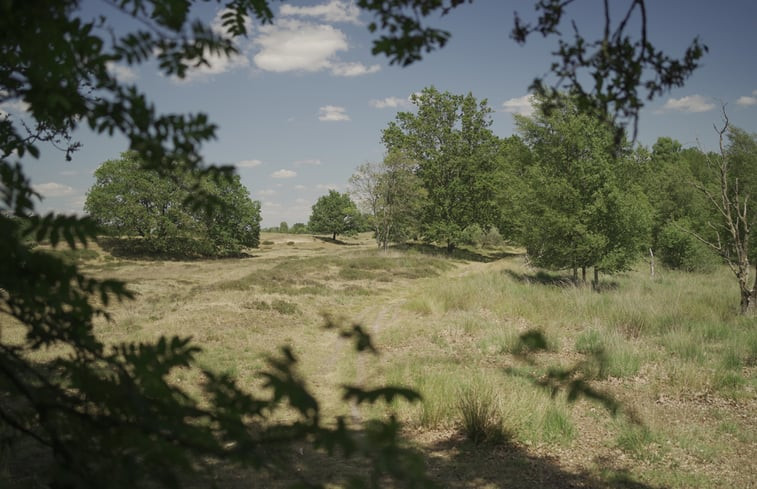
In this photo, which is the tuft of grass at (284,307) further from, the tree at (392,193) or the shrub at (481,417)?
the tree at (392,193)

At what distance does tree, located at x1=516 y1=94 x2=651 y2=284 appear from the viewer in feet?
59.8

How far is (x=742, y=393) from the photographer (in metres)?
7.96

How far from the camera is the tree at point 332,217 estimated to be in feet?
260

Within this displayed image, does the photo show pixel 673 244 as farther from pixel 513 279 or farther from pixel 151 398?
pixel 151 398

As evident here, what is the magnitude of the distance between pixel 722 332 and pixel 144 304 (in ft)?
54.8

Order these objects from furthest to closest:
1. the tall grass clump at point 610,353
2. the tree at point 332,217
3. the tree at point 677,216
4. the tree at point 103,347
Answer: the tree at point 332,217
the tree at point 677,216
the tall grass clump at point 610,353
the tree at point 103,347

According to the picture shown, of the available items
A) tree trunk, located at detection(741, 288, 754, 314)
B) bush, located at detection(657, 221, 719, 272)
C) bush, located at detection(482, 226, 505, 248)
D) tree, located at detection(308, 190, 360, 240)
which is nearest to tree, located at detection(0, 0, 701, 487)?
tree trunk, located at detection(741, 288, 754, 314)

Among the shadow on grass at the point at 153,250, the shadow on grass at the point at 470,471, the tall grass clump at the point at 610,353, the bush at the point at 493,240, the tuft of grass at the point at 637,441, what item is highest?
the bush at the point at 493,240

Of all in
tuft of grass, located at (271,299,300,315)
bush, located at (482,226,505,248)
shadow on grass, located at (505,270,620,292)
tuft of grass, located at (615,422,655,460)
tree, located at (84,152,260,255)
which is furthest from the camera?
bush, located at (482,226,505,248)

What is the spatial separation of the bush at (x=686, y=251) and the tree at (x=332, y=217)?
55190 mm

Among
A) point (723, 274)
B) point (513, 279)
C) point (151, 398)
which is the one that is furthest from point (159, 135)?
point (723, 274)

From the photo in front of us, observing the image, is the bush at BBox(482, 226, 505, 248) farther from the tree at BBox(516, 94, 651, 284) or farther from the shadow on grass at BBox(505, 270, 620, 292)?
the tree at BBox(516, 94, 651, 284)

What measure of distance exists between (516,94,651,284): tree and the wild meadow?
1651 millimetres

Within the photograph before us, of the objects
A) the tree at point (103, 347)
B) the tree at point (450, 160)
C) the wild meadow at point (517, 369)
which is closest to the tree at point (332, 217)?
the tree at point (450, 160)
